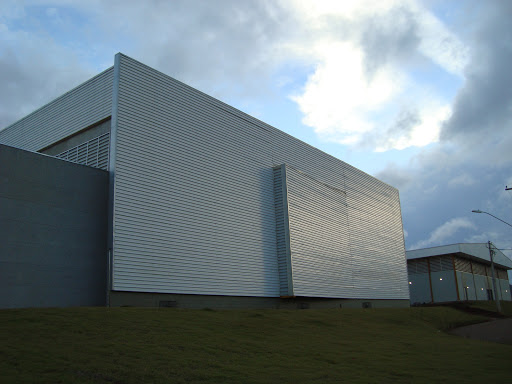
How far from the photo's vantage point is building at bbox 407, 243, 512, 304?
5209cm

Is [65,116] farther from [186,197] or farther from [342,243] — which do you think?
[342,243]

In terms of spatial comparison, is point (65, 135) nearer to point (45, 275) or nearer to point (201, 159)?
point (201, 159)

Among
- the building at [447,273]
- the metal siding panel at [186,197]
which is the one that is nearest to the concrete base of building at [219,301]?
the metal siding panel at [186,197]

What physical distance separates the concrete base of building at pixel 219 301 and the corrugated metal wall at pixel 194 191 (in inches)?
12.7

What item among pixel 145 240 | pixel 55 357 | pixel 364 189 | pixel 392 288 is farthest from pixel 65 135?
pixel 392 288

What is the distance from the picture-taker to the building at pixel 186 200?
713 inches

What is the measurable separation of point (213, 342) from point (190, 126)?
11973mm

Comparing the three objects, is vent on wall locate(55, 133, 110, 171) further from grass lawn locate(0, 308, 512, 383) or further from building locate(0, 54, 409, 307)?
grass lawn locate(0, 308, 512, 383)

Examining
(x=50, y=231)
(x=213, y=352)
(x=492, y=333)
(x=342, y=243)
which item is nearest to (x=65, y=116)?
(x=50, y=231)

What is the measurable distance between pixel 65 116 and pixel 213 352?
1526 cm

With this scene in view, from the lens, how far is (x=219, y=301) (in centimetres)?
2158

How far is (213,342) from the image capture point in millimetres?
12578

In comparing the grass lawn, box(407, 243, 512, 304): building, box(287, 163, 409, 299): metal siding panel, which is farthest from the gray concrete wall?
box(407, 243, 512, 304): building

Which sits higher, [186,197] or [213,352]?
[186,197]
